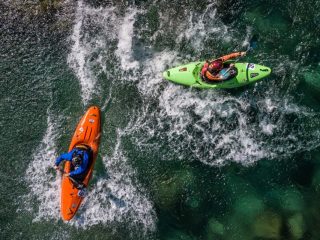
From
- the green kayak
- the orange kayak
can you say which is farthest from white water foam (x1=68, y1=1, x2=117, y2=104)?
the green kayak

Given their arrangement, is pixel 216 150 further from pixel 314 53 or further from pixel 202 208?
pixel 314 53

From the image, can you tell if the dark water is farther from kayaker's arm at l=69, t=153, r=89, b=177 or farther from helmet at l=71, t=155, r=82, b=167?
helmet at l=71, t=155, r=82, b=167

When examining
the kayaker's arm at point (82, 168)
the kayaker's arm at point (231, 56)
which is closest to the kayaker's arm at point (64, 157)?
the kayaker's arm at point (82, 168)

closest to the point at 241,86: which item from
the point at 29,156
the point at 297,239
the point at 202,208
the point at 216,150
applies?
the point at 216,150

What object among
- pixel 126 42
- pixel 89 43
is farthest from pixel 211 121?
pixel 89 43

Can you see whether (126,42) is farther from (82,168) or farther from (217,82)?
(82,168)

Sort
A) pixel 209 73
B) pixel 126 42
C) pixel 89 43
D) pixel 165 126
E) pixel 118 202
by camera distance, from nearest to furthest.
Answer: pixel 209 73 → pixel 118 202 → pixel 165 126 → pixel 126 42 → pixel 89 43
